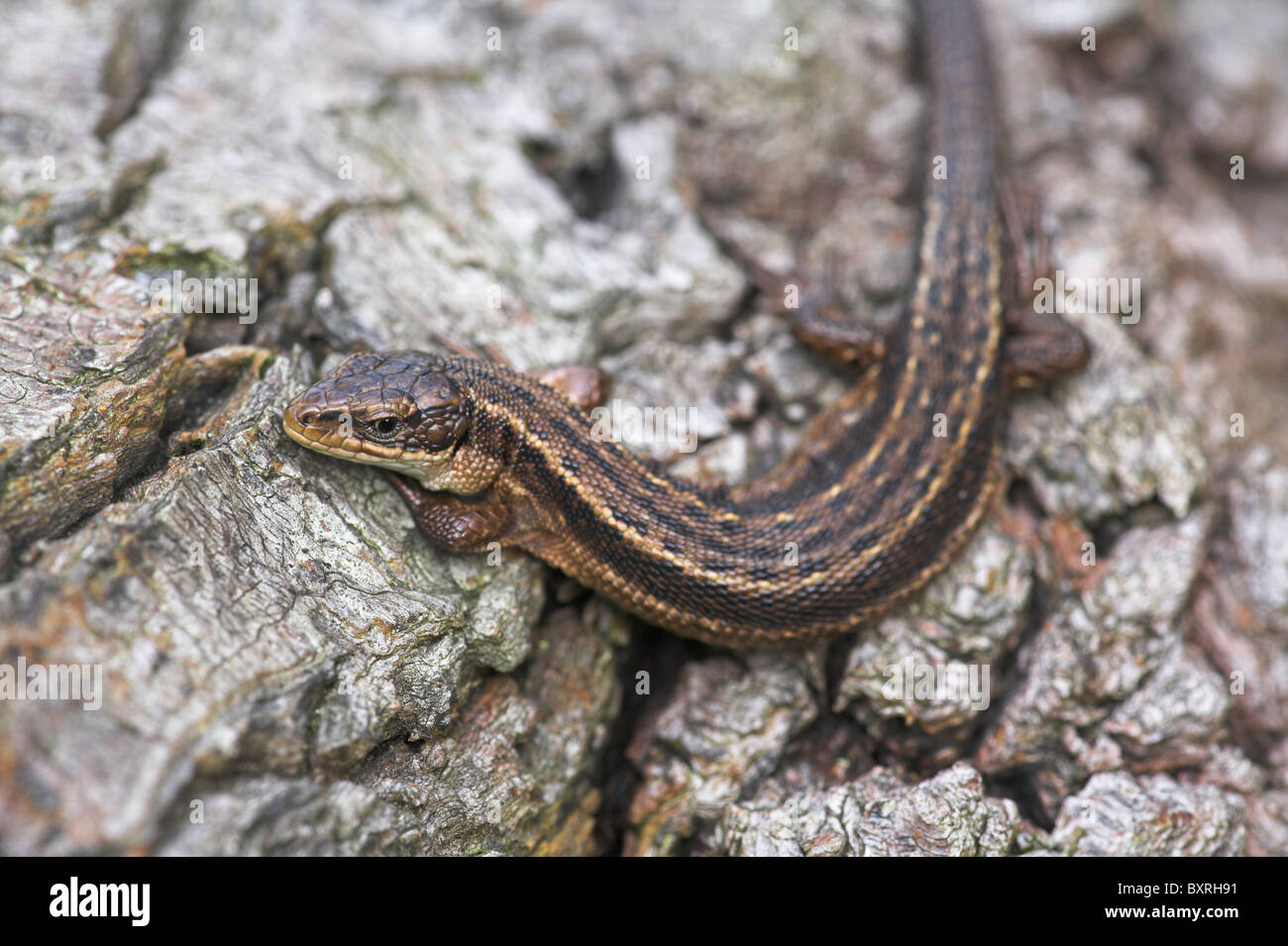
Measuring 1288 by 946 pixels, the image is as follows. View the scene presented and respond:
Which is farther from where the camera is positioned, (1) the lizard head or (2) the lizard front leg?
(2) the lizard front leg

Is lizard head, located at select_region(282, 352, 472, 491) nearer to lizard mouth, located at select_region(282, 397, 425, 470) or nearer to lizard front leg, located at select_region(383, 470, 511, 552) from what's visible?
lizard mouth, located at select_region(282, 397, 425, 470)

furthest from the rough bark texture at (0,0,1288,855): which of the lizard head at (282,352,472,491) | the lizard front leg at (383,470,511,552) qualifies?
the lizard head at (282,352,472,491)

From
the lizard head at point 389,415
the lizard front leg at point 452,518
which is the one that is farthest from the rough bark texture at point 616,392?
the lizard head at point 389,415

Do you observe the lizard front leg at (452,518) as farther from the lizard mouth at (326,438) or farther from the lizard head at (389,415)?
the lizard mouth at (326,438)

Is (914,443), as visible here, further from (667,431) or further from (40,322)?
(40,322)

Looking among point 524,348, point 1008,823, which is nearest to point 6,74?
point 524,348

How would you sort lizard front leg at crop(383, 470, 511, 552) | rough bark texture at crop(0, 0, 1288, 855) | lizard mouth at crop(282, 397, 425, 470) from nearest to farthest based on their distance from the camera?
rough bark texture at crop(0, 0, 1288, 855)
lizard mouth at crop(282, 397, 425, 470)
lizard front leg at crop(383, 470, 511, 552)

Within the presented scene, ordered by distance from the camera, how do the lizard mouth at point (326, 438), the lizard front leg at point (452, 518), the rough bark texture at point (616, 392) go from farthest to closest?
the lizard front leg at point (452, 518) < the lizard mouth at point (326, 438) < the rough bark texture at point (616, 392)
